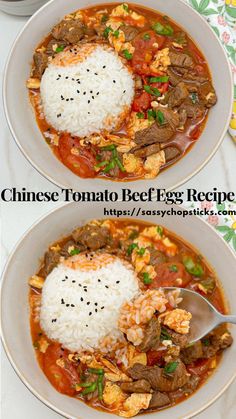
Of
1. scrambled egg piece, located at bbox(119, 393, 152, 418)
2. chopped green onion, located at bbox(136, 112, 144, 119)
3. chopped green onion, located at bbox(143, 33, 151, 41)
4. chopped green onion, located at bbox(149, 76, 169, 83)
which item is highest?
chopped green onion, located at bbox(143, 33, 151, 41)

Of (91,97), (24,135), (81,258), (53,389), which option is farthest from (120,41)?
(53,389)

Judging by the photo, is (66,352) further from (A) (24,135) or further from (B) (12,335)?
(A) (24,135)

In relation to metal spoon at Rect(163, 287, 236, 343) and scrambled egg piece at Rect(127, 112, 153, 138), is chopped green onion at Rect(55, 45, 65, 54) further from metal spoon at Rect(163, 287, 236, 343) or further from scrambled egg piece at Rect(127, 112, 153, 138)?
metal spoon at Rect(163, 287, 236, 343)

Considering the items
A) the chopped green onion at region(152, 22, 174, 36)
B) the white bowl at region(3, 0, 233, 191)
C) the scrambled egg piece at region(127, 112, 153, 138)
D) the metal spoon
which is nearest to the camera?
the metal spoon

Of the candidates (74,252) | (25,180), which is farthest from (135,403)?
(25,180)

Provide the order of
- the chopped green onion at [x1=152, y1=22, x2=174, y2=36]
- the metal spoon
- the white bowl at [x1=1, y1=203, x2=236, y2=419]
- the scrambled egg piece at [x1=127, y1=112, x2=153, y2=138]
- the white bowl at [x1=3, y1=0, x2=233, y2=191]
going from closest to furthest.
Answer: the white bowl at [x1=1, y1=203, x2=236, y2=419] < the metal spoon < the white bowl at [x1=3, y1=0, x2=233, y2=191] < the scrambled egg piece at [x1=127, y1=112, x2=153, y2=138] < the chopped green onion at [x1=152, y1=22, x2=174, y2=36]

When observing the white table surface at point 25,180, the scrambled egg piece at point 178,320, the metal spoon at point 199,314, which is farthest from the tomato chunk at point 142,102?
the scrambled egg piece at point 178,320

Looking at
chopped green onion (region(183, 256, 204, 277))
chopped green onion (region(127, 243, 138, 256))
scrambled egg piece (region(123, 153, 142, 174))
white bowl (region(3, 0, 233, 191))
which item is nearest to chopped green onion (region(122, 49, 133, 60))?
white bowl (region(3, 0, 233, 191))

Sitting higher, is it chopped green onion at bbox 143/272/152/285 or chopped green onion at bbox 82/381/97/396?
chopped green onion at bbox 143/272/152/285
